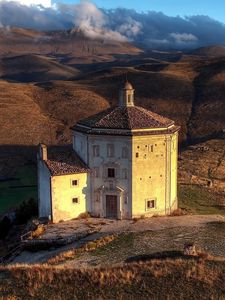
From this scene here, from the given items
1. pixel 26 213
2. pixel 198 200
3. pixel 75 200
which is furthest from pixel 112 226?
pixel 198 200

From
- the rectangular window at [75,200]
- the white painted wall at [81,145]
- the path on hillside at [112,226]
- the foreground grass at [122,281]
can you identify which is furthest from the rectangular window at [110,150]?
the foreground grass at [122,281]

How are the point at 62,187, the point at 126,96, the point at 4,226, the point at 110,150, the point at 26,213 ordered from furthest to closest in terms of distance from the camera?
the point at 26,213 → the point at 4,226 → the point at 126,96 → the point at 110,150 → the point at 62,187

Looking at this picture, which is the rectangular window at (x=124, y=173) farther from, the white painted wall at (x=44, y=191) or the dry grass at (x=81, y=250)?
the dry grass at (x=81, y=250)

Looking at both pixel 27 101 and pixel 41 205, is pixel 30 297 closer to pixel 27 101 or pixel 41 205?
pixel 41 205

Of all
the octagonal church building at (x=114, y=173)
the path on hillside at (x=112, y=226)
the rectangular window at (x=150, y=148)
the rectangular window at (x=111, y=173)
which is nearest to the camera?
the path on hillside at (x=112, y=226)

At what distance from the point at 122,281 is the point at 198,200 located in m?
24.8

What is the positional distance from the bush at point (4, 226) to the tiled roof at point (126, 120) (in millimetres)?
10562

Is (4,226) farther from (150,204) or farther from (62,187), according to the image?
(150,204)

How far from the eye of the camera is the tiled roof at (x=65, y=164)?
35375 millimetres

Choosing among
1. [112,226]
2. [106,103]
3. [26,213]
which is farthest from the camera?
[106,103]

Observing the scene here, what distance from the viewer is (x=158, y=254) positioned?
25.4 m

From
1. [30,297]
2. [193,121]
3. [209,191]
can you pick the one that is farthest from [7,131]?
[30,297]

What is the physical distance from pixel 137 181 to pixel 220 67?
322ft

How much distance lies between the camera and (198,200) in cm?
4438
